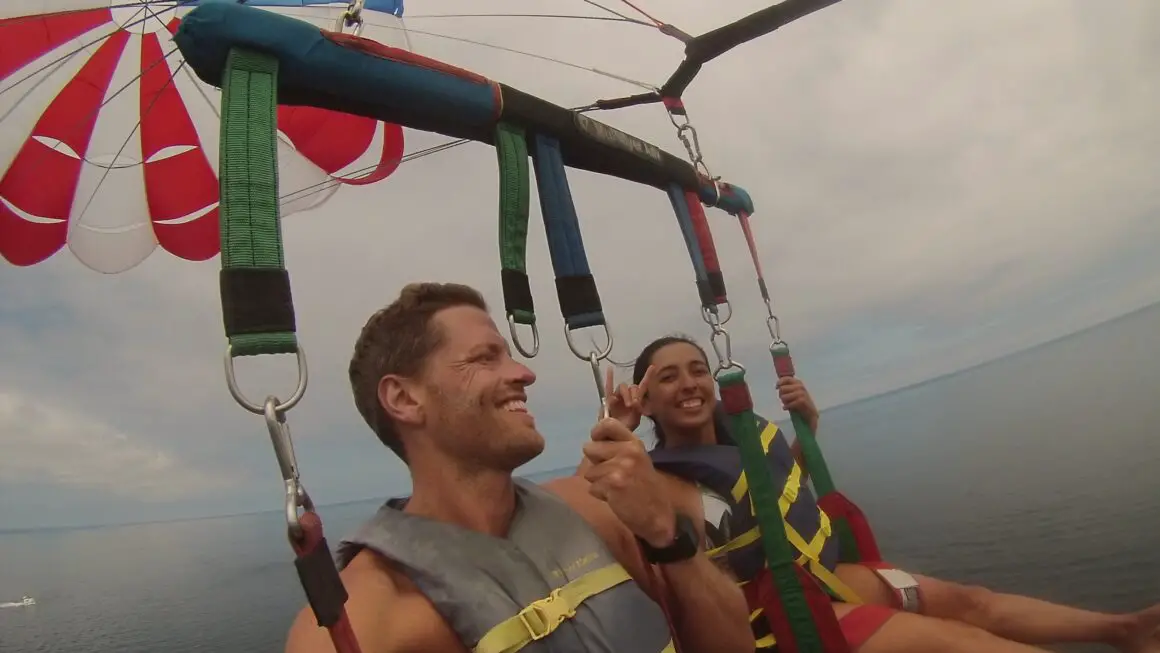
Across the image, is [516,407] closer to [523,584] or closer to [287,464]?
[523,584]

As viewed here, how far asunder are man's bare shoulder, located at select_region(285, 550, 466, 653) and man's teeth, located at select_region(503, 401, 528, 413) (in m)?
0.50

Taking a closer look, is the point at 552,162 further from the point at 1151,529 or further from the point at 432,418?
the point at 1151,529

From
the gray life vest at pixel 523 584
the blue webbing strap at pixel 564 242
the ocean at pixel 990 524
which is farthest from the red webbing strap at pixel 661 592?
the ocean at pixel 990 524

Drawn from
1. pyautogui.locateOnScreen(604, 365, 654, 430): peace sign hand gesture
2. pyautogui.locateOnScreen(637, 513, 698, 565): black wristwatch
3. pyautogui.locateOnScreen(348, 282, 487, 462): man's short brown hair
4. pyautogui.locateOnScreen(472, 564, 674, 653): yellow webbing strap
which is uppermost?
pyautogui.locateOnScreen(348, 282, 487, 462): man's short brown hair

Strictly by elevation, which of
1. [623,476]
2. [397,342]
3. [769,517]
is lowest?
[769,517]

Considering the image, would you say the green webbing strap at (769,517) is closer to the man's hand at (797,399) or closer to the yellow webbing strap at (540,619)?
the yellow webbing strap at (540,619)

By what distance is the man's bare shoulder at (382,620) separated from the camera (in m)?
1.23

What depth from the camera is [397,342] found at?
1.76m

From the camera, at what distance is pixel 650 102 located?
2.82m

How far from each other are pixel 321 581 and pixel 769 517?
4.23 feet

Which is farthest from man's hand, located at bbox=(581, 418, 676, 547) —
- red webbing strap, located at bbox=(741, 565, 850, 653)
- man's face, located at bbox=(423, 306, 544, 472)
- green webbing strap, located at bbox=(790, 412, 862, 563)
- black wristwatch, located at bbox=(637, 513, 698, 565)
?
green webbing strap, located at bbox=(790, 412, 862, 563)

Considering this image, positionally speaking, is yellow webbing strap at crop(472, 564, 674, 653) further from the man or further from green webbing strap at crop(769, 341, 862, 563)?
green webbing strap at crop(769, 341, 862, 563)

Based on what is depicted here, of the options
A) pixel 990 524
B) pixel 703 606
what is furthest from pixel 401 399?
pixel 990 524

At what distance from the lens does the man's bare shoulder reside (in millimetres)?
1229
